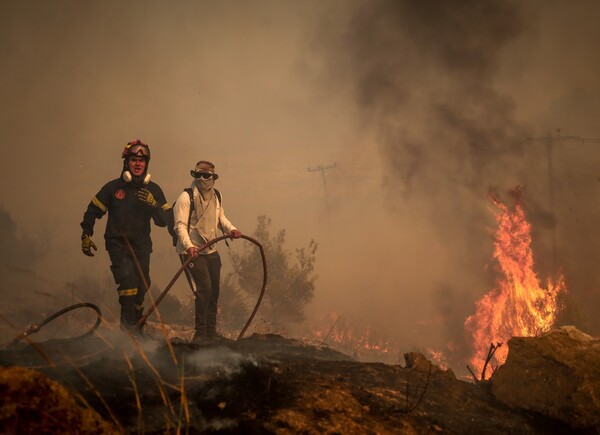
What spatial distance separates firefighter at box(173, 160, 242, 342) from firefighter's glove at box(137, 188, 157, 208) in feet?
1.12

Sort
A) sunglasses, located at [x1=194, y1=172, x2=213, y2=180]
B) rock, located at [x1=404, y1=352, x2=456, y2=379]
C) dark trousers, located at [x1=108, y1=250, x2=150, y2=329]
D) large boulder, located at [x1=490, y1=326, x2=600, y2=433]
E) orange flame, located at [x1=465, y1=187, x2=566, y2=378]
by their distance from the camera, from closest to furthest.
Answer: large boulder, located at [x1=490, y1=326, x2=600, y2=433] < rock, located at [x1=404, y1=352, x2=456, y2=379] < dark trousers, located at [x1=108, y1=250, x2=150, y2=329] < sunglasses, located at [x1=194, y1=172, x2=213, y2=180] < orange flame, located at [x1=465, y1=187, x2=566, y2=378]

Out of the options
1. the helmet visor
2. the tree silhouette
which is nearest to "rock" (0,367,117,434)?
the helmet visor

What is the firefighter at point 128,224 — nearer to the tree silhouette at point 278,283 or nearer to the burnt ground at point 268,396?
the burnt ground at point 268,396

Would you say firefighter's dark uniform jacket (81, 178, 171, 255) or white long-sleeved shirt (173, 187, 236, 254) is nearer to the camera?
firefighter's dark uniform jacket (81, 178, 171, 255)

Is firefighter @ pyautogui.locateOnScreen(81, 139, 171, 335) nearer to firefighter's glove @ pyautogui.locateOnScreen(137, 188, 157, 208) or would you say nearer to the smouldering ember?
firefighter's glove @ pyautogui.locateOnScreen(137, 188, 157, 208)

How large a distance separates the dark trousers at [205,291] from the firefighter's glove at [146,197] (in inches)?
42.6

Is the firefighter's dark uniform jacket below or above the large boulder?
above

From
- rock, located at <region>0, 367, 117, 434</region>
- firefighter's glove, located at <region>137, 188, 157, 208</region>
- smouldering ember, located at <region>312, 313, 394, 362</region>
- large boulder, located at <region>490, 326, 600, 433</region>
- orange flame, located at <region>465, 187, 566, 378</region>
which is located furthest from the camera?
smouldering ember, located at <region>312, 313, 394, 362</region>

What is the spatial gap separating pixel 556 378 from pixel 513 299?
20.2m

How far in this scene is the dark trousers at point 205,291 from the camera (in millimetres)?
5074

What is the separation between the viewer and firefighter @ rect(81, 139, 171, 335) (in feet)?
15.7

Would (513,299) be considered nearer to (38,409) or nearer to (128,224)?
(128,224)

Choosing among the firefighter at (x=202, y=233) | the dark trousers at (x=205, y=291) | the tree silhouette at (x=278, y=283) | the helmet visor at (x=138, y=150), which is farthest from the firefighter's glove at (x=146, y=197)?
the tree silhouette at (x=278, y=283)

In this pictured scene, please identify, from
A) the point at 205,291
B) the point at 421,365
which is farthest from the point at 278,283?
the point at 421,365
